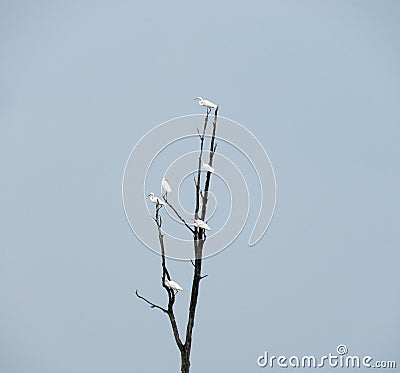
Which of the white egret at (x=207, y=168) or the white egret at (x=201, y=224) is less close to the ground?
the white egret at (x=207, y=168)

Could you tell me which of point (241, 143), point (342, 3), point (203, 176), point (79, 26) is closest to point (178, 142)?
point (203, 176)

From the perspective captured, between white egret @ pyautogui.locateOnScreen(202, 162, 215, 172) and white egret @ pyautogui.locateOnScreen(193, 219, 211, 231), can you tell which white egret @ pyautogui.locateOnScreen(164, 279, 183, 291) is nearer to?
white egret @ pyautogui.locateOnScreen(193, 219, 211, 231)

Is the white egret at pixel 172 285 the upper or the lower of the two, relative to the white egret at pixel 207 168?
lower

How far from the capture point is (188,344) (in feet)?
7.73

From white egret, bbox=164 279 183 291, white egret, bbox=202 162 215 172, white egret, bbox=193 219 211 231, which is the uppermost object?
white egret, bbox=202 162 215 172

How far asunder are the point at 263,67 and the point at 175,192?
78 cm

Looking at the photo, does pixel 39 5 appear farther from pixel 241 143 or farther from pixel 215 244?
pixel 215 244

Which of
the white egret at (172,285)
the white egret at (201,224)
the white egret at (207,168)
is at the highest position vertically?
the white egret at (207,168)

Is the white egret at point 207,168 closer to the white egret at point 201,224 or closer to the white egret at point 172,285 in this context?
the white egret at point 201,224

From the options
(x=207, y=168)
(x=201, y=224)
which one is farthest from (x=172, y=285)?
(x=207, y=168)

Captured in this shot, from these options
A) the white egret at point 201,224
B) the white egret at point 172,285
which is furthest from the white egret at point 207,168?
the white egret at point 172,285

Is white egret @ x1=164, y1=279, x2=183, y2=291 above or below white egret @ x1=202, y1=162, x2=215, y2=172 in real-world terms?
below

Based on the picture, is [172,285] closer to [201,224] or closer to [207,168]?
[201,224]

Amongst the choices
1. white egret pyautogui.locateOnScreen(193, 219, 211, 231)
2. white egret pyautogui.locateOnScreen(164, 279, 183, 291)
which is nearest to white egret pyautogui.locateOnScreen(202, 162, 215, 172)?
white egret pyautogui.locateOnScreen(193, 219, 211, 231)
